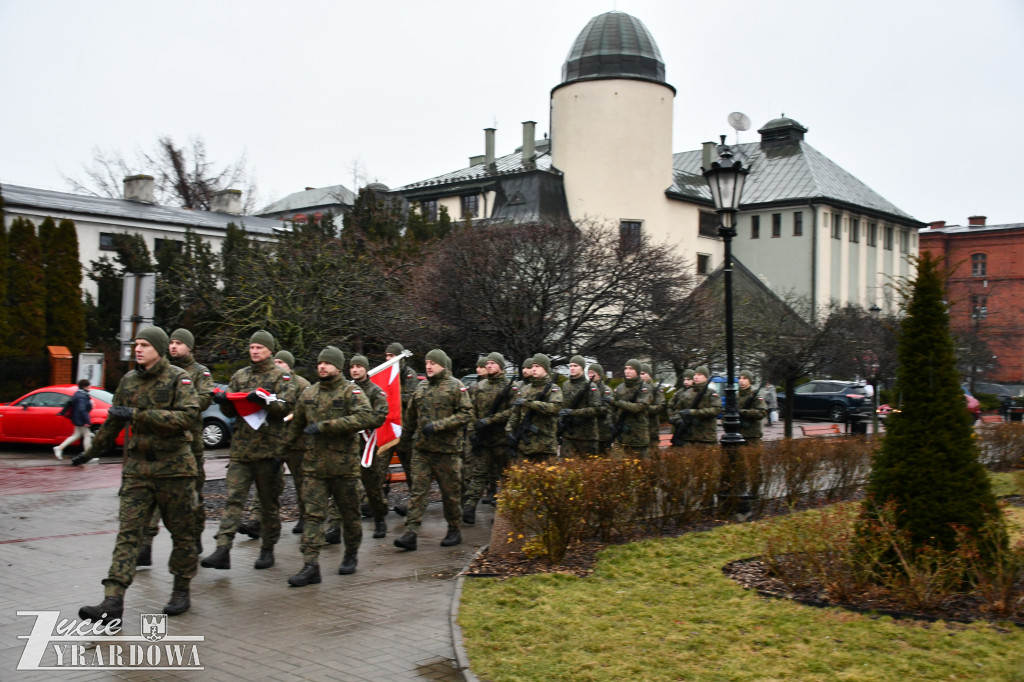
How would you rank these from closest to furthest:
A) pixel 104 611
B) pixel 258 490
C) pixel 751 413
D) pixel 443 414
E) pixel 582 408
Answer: pixel 104 611, pixel 258 490, pixel 443 414, pixel 582 408, pixel 751 413

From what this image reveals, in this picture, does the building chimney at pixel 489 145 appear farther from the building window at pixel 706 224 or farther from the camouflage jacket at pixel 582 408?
the camouflage jacket at pixel 582 408

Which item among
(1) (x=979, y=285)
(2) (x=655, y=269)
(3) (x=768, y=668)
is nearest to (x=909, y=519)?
(3) (x=768, y=668)

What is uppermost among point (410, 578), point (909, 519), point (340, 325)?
point (340, 325)

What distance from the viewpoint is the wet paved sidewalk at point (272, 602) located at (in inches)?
241

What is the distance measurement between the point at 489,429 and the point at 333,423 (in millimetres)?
3942

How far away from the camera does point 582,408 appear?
499 inches

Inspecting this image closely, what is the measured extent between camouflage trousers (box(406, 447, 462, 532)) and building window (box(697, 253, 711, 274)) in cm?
3929

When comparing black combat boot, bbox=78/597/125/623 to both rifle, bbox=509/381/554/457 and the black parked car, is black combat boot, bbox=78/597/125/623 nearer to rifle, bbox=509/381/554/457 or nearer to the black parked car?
rifle, bbox=509/381/554/457

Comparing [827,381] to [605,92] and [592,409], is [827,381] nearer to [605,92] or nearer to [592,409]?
[605,92]

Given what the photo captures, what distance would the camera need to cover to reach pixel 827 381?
37.4 m

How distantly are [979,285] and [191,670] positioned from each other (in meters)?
64.5

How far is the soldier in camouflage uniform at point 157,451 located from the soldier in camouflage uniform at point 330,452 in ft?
4.05

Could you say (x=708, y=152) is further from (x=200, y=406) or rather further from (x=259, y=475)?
(x=200, y=406)

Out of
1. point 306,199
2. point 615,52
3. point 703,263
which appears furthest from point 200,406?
point 306,199
